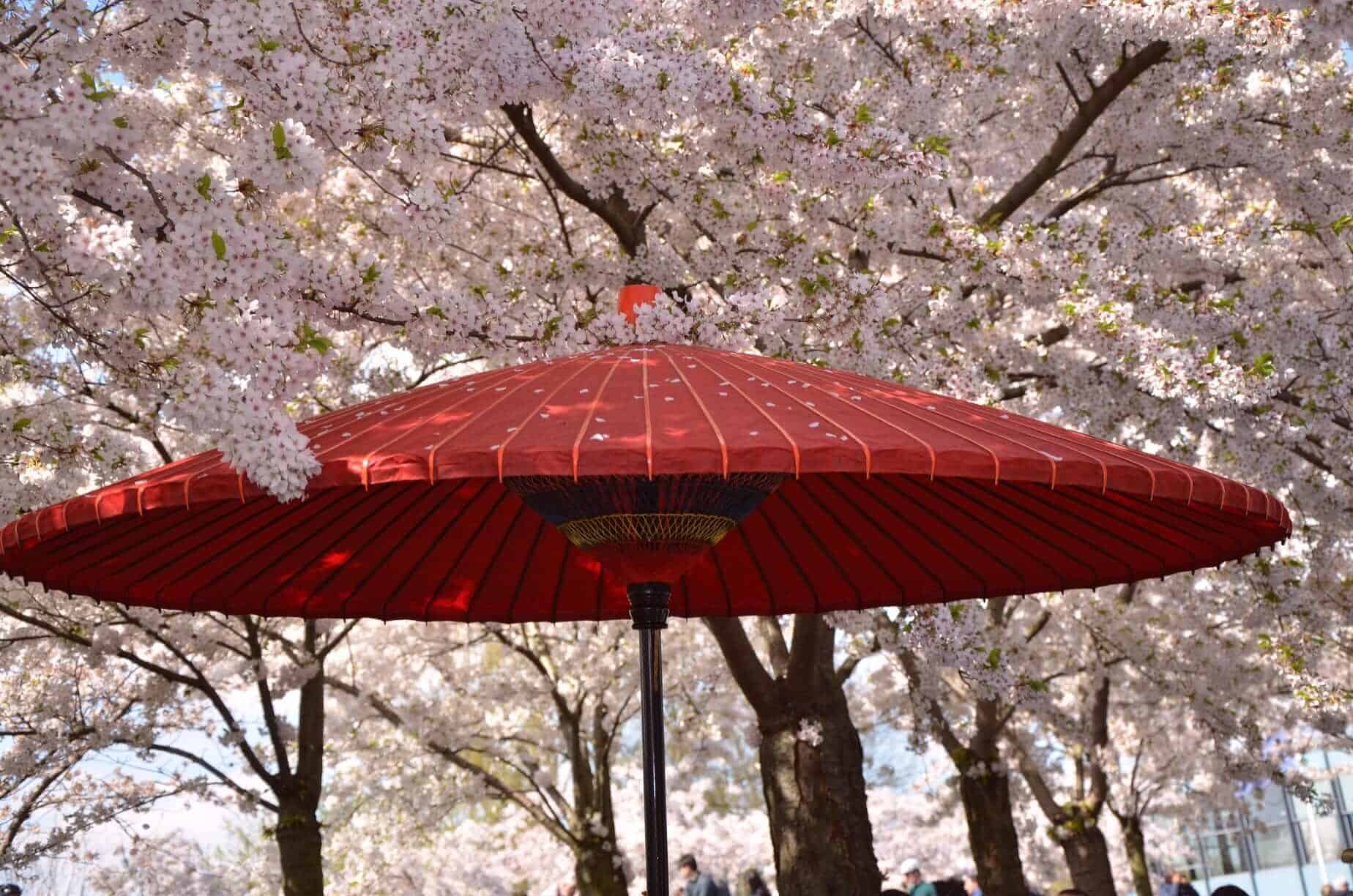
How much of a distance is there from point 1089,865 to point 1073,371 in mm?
8390

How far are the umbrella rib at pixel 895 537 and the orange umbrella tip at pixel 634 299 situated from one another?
114cm

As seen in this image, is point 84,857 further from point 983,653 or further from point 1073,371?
point 1073,371

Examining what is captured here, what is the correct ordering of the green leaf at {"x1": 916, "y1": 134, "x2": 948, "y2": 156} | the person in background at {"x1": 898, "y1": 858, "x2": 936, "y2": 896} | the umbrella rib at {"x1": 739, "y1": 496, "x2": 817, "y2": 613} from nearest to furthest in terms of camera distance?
1. the umbrella rib at {"x1": 739, "y1": 496, "x2": 817, "y2": 613}
2. the green leaf at {"x1": 916, "y1": 134, "x2": 948, "y2": 156}
3. the person in background at {"x1": 898, "y1": 858, "x2": 936, "y2": 896}

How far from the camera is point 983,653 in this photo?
9.67 meters

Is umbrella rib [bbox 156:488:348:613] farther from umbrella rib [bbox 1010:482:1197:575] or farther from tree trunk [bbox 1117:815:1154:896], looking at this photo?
tree trunk [bbox 1117:815:1154:896]

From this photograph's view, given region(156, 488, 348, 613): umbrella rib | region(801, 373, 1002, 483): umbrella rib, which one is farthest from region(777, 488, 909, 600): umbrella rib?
region(156, 488, 348, 613): umbrella rib

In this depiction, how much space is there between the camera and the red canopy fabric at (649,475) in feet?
11.5

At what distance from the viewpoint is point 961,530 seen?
222 inches

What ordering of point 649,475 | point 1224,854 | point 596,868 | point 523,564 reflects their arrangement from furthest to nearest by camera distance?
point 1224,854
point 596,868
point 523,564
point 649,475

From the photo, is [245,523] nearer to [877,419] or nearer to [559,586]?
[559,586]

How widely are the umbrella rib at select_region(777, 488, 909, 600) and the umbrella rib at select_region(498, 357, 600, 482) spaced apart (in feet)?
5.20

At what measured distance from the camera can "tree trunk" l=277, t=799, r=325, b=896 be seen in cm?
1120

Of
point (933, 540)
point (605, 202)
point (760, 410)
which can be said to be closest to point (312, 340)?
point (760, 410)

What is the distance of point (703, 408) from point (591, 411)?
34 cm
